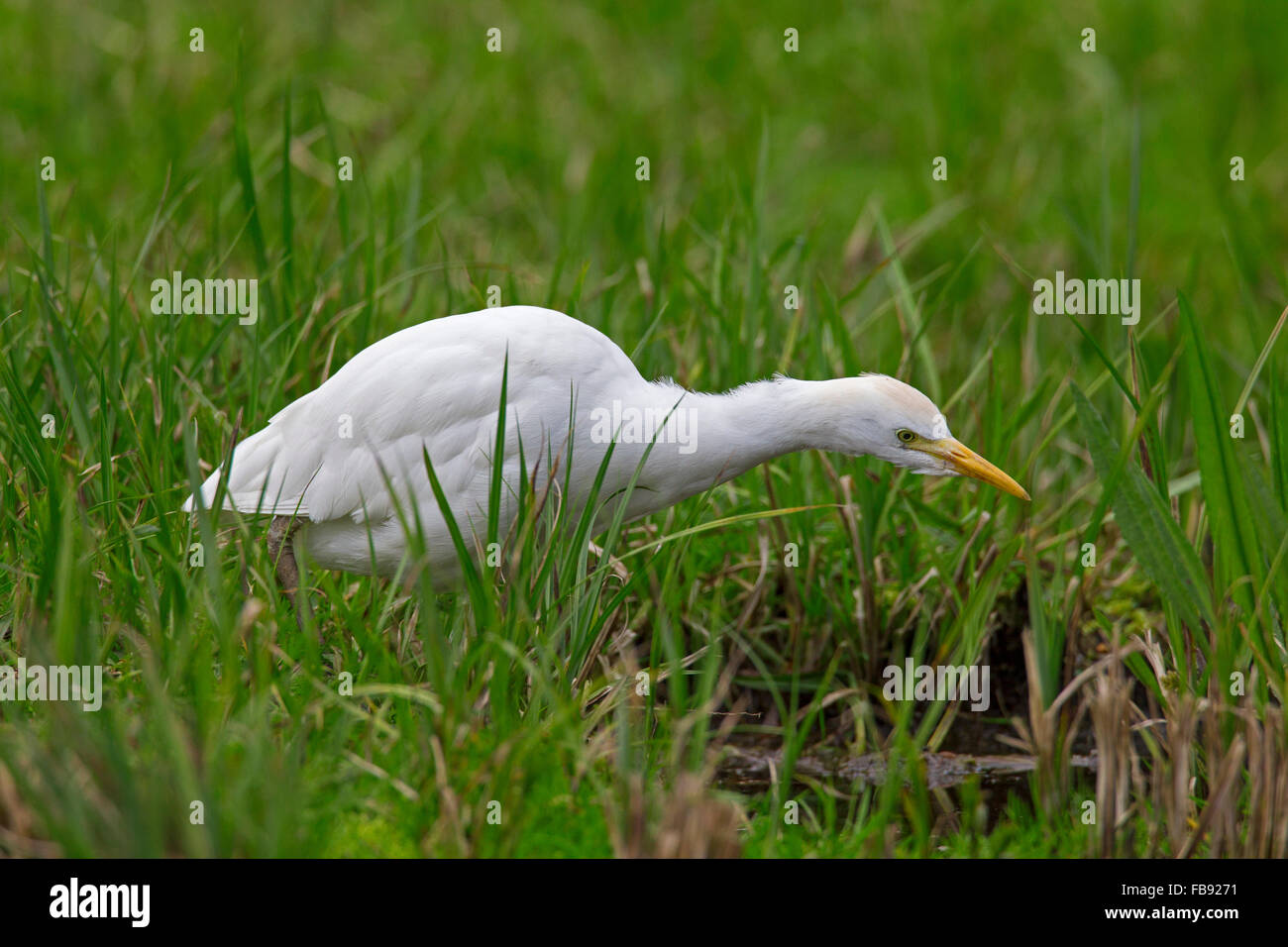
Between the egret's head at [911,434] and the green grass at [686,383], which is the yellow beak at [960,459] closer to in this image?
the egret's head at [911,434]

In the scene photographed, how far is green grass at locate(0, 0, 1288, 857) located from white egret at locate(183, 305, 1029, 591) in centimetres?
22

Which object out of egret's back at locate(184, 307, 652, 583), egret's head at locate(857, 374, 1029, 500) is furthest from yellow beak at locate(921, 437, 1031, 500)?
egret's back at locate(184, 307, 652, 583)

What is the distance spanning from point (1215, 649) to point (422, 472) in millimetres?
2202

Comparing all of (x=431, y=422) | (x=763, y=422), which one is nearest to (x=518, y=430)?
(x=431, y=422)

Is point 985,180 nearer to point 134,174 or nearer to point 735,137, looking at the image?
point 735,137

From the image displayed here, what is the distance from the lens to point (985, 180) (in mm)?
8617

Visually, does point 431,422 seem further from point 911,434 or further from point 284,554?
point 911,434

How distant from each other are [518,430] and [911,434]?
1.06m

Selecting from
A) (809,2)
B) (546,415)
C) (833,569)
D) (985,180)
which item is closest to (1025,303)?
(985,180)

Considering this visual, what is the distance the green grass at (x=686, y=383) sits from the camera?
319cm

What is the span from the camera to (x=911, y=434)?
4078 millimetres

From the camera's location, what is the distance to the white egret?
4.10 m

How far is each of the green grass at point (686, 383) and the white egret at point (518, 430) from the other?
0.22 metres

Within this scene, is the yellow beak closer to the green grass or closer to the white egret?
the white egret
